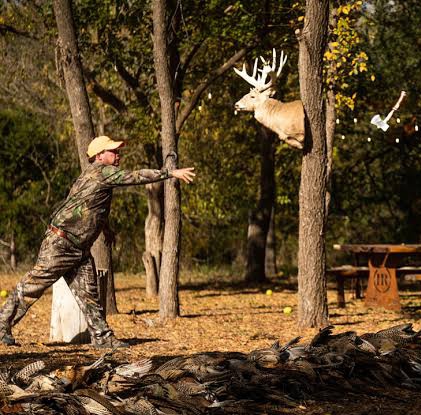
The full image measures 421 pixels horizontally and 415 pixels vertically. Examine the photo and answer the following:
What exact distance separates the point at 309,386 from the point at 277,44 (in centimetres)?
1095

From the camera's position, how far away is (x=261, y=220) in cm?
2156

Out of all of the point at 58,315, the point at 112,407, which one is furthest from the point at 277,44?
the point at 112,407

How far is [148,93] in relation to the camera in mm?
18609

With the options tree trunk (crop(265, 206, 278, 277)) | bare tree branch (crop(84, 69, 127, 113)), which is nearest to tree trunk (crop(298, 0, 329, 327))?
bare tree branch (crop(84, 69, 127, 113))

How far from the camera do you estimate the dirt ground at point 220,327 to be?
7.44 metres

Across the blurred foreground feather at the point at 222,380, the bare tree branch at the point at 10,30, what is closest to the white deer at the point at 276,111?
the blurred foreground feather at the point at 222,380

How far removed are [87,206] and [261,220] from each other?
11640 mm

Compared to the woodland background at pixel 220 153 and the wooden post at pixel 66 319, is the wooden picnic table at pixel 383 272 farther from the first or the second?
the wooden post at pixel 66 319

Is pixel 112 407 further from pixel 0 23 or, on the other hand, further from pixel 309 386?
pixel 0 23

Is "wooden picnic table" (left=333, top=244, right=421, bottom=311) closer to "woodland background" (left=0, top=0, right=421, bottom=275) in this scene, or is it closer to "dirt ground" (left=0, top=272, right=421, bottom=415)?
"dirt ground" (left=0, top=272, right=421, bottom=415)

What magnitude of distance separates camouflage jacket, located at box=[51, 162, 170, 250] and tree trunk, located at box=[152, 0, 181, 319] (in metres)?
3.06

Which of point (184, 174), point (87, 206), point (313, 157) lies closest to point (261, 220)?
point (313, 157)

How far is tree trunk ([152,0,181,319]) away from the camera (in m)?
13.2

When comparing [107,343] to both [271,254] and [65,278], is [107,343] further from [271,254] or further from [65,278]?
[271,254]
